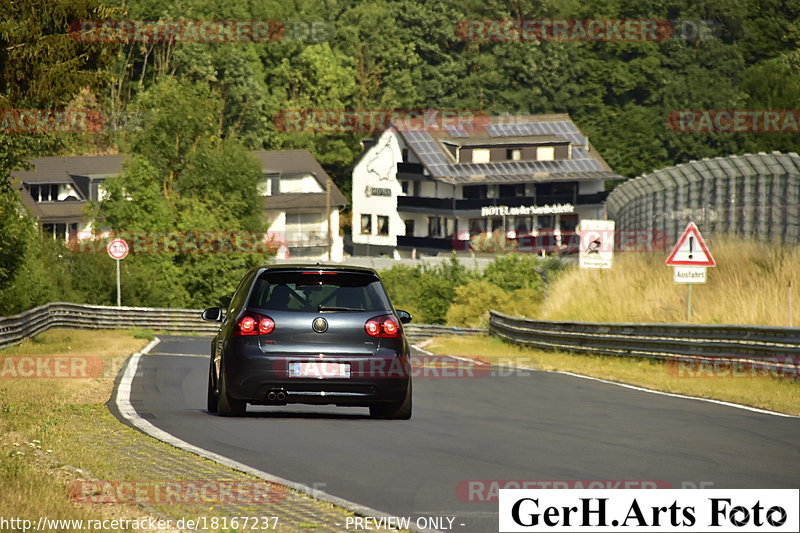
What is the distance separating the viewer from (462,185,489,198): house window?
328 feet

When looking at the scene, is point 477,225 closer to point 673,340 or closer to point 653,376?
point 673,340

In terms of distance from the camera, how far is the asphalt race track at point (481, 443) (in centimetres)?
1100

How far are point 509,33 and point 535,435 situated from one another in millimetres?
100390

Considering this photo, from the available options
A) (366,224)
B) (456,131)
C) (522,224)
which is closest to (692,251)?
(522,224)

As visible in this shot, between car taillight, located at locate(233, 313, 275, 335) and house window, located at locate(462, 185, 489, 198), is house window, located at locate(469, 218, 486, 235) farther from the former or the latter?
car taillight, located at locate(233, 313, 275, 335)

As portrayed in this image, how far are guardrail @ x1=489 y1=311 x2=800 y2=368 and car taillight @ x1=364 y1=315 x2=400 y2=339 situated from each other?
9538mm

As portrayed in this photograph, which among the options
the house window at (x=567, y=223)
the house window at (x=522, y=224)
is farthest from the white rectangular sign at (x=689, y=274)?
the house window at (x=567, y=223)

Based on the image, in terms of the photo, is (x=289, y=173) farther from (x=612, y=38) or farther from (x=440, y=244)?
(x=612, y=38)

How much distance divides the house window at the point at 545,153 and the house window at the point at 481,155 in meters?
3.76

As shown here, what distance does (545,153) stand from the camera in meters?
102

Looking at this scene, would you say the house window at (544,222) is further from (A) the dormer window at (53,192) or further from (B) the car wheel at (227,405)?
(B) the car wheel at (227,405)

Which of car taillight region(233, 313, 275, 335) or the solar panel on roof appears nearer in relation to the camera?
car taillight region(233, 313, 275, 335)

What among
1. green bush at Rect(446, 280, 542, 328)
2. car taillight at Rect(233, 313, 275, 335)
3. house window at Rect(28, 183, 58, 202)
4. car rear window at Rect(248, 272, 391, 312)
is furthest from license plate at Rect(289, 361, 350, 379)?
house window at Rect(28, 183, 58, 202)

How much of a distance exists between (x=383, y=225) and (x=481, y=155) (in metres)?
9.58
